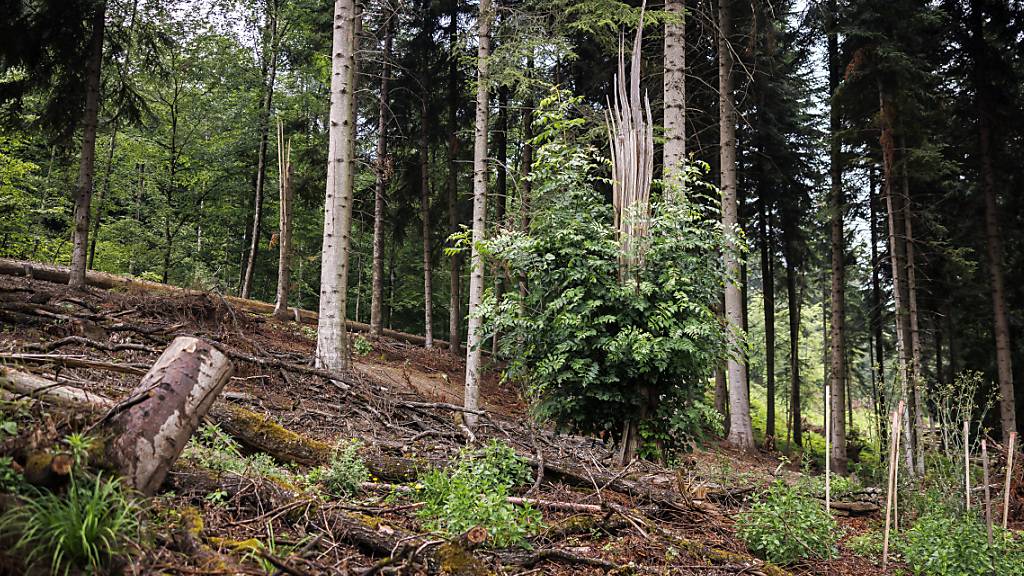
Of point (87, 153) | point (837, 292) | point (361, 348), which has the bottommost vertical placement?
point (361, 348)

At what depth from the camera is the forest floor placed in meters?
2.83

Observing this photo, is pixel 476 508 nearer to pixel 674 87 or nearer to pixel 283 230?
pixel 674 87

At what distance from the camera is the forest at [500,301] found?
324 centimetres

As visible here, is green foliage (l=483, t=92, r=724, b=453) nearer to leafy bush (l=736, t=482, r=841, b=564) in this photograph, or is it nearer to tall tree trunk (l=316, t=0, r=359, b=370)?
leafy bush (l=736, t=482, r=841, b=564)

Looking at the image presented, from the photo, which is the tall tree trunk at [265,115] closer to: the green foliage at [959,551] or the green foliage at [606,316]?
the green foliage at [606,316]

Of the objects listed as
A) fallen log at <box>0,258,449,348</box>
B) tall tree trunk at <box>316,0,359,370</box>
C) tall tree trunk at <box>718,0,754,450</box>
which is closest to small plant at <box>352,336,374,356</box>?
fallen log at <box>0,258,449,348</box>

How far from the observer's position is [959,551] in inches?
193

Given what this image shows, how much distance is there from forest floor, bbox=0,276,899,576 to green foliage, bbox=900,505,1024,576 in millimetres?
309

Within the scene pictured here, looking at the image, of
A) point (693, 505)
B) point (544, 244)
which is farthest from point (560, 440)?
point (544, 244)

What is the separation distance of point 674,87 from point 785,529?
704 cm

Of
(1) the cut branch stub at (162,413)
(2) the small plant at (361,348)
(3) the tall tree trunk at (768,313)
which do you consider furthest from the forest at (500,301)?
(3) the tall tree trunk at (768,313)

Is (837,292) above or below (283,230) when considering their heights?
below

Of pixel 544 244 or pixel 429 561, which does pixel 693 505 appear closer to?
pixel 544 244

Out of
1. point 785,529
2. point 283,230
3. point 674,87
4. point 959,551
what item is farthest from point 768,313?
point 785,529
